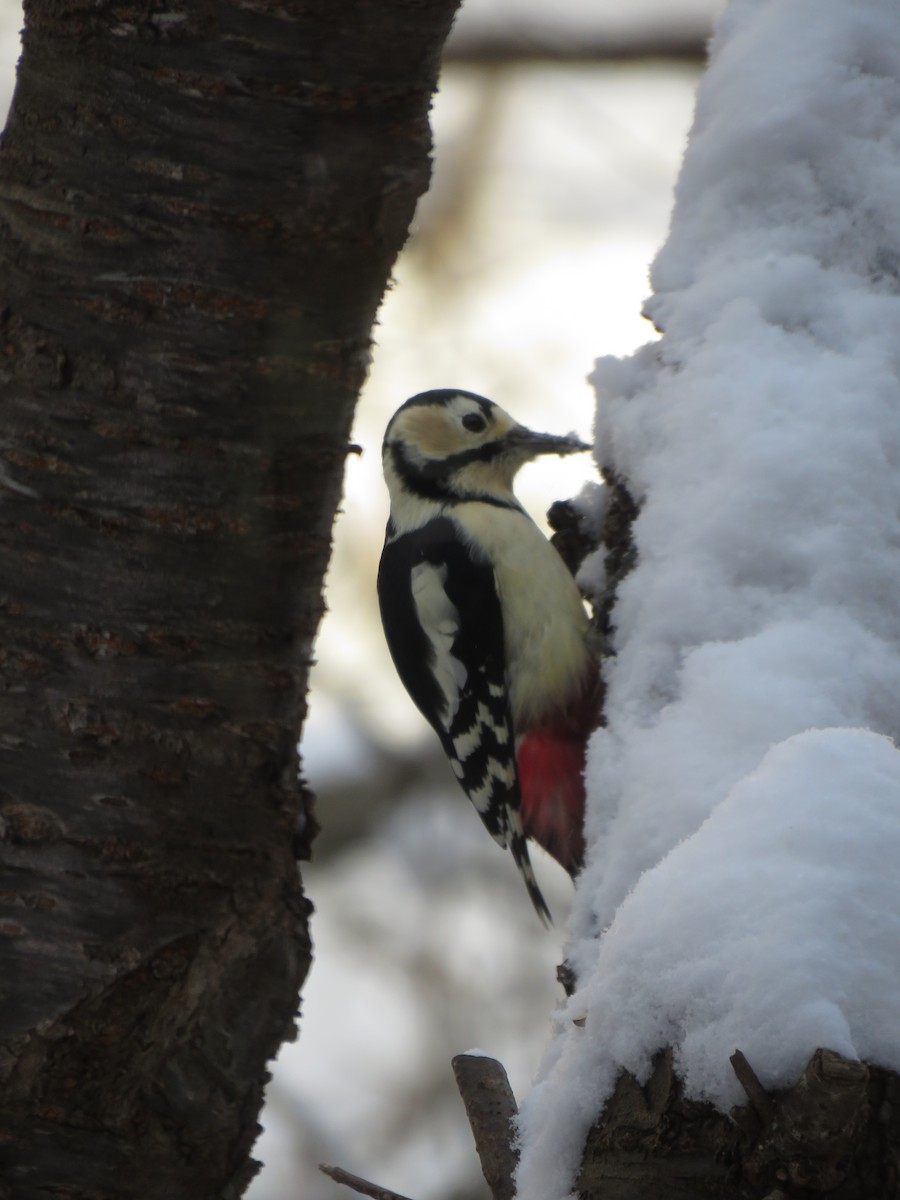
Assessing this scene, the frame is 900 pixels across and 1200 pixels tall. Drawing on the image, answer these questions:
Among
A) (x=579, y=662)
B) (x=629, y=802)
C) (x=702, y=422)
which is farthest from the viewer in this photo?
(x=579, y=662)

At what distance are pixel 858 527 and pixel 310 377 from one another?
776 millimetres

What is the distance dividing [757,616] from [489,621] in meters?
1.56

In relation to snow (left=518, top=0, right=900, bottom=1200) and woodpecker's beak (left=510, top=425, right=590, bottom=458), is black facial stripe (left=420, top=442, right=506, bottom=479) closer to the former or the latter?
woodpecker's beak (left=510, top=425, right=590, bottom=458)

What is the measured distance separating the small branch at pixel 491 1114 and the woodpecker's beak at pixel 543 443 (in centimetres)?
182

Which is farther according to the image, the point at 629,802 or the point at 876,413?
the point at 876,413

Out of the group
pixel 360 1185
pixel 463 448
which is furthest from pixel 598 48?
pixel 360 1185

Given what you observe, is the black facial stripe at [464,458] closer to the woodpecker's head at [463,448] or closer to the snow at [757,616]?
the woodpecker's head at [463,448]

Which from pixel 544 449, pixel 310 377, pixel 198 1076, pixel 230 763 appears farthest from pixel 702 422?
pixel 544 449

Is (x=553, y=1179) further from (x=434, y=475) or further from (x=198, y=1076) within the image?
(x=434, y=475)

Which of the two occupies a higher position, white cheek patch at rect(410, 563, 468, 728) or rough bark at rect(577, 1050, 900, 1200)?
white cheek patch at rect(410, 563, 468, 728)

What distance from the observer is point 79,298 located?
1.82 m

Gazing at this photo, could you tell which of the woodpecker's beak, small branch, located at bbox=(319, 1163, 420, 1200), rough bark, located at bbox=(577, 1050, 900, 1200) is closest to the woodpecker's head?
the woodpecker's beak

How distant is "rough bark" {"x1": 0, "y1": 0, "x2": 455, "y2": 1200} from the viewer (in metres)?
1.79

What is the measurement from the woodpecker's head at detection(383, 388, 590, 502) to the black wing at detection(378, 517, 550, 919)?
0.15m
